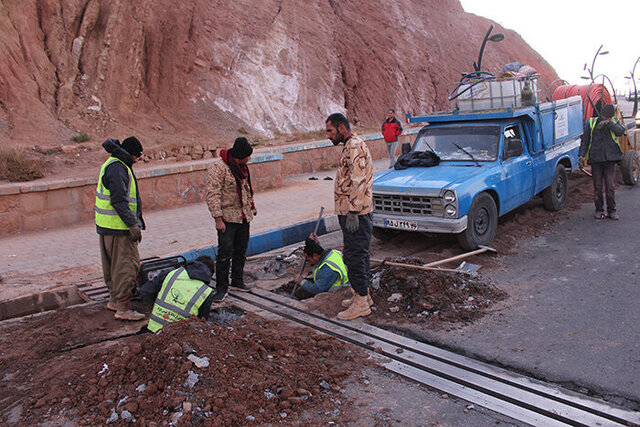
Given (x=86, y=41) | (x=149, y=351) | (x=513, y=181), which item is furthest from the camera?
(x=86, y=41)

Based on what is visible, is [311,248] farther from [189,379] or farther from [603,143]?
[603,143]

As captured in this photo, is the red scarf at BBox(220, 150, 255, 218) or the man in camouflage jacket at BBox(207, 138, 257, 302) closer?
the man in camouflage jacket at BBox(207, 138, 257, 302)

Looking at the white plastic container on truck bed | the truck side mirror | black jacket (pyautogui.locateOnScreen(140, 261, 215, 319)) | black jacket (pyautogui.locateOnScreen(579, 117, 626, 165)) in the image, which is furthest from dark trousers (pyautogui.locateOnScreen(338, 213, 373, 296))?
black jacket (pyautogui.locateOnScreen(579, 117, 626, 165))

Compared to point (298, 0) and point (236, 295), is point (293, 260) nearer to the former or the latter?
point (236, 295)

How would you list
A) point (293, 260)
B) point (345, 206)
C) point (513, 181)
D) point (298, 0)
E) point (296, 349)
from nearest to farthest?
point (296, 349)
point (345, 206)
point (293, 260)
point (513, 181)
point (298, 0)

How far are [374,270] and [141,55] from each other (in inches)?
683

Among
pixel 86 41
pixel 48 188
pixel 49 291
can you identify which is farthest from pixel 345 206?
pixel 86 41

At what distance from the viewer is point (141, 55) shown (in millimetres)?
20250

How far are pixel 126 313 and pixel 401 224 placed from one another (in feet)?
11.6

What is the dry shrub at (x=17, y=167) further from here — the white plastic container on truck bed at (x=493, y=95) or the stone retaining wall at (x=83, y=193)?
the white plastic container on truck bed at (x=493, y=95)

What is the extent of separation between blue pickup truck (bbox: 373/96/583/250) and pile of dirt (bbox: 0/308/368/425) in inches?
109

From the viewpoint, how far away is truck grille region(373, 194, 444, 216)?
662 cm

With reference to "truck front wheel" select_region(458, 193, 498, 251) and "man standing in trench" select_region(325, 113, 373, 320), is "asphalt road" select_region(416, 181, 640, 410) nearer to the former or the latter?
"truck front wheel" select_region(458, 193, 498, 251)

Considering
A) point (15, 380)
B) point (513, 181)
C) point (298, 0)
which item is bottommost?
point (15, 380)
